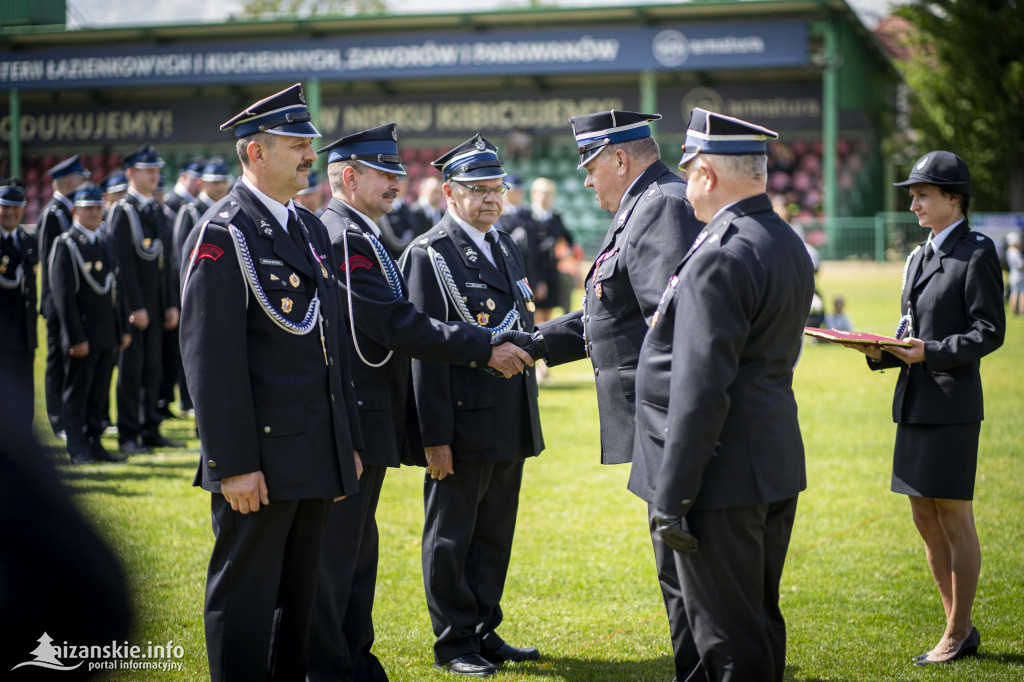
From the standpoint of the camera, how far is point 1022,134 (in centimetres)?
2716

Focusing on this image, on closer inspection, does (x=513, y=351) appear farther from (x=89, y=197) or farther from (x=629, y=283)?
(x=89, y=197)

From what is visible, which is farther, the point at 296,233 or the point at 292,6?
the point at 292,6

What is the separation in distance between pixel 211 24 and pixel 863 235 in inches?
796

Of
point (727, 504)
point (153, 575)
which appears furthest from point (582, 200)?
point (727, 504)

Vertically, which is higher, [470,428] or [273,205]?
[273,205]

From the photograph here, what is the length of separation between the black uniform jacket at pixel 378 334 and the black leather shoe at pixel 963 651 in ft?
7.55

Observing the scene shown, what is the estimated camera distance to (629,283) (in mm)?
4000

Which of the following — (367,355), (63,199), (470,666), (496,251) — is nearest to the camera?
(367,355)

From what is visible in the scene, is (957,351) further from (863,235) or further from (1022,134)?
(1022,134)

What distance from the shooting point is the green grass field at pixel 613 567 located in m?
4.58

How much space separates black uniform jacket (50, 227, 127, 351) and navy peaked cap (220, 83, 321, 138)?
5.58 m

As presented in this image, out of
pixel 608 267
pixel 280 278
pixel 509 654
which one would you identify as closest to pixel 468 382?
pixel 608 267

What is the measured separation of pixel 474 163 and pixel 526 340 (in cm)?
85

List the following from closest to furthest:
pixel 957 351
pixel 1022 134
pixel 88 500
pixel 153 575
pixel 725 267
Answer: pixel 88 500 < pixel 725 267 < pixel 957 351 < pixel 153 575 < pixel 1022 134
